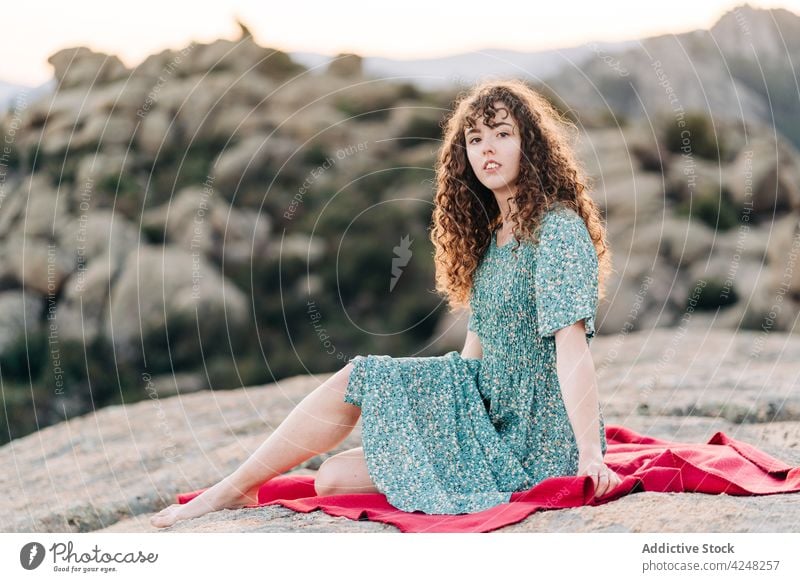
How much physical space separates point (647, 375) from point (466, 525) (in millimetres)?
2732

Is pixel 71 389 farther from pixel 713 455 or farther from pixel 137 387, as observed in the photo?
pixel 713 455

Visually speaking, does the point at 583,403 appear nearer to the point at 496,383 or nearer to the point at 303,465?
the point at 496,383

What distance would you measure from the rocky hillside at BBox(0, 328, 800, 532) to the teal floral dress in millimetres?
222

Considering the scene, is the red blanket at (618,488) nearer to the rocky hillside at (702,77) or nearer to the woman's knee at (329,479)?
the woman's knee at (329,479)

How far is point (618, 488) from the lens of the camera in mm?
2826

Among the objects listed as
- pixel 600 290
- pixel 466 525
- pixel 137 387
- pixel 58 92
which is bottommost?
pixel 137 387

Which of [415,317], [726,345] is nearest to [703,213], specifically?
[415,317]

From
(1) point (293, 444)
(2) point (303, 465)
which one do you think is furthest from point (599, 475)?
(2) point (303, 465)

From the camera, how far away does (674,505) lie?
2.76 m

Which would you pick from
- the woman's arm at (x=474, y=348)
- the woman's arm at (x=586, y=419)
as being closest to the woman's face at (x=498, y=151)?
the woman's arm at (x=474, y=348)

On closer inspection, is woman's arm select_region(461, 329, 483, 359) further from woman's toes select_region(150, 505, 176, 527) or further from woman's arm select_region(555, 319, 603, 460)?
woman's toes select_region(150, 505, 176, 527)

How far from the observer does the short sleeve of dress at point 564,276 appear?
2.87 m

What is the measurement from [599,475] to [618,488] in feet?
0.25

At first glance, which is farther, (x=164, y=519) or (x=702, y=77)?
(x=702, y=77)
